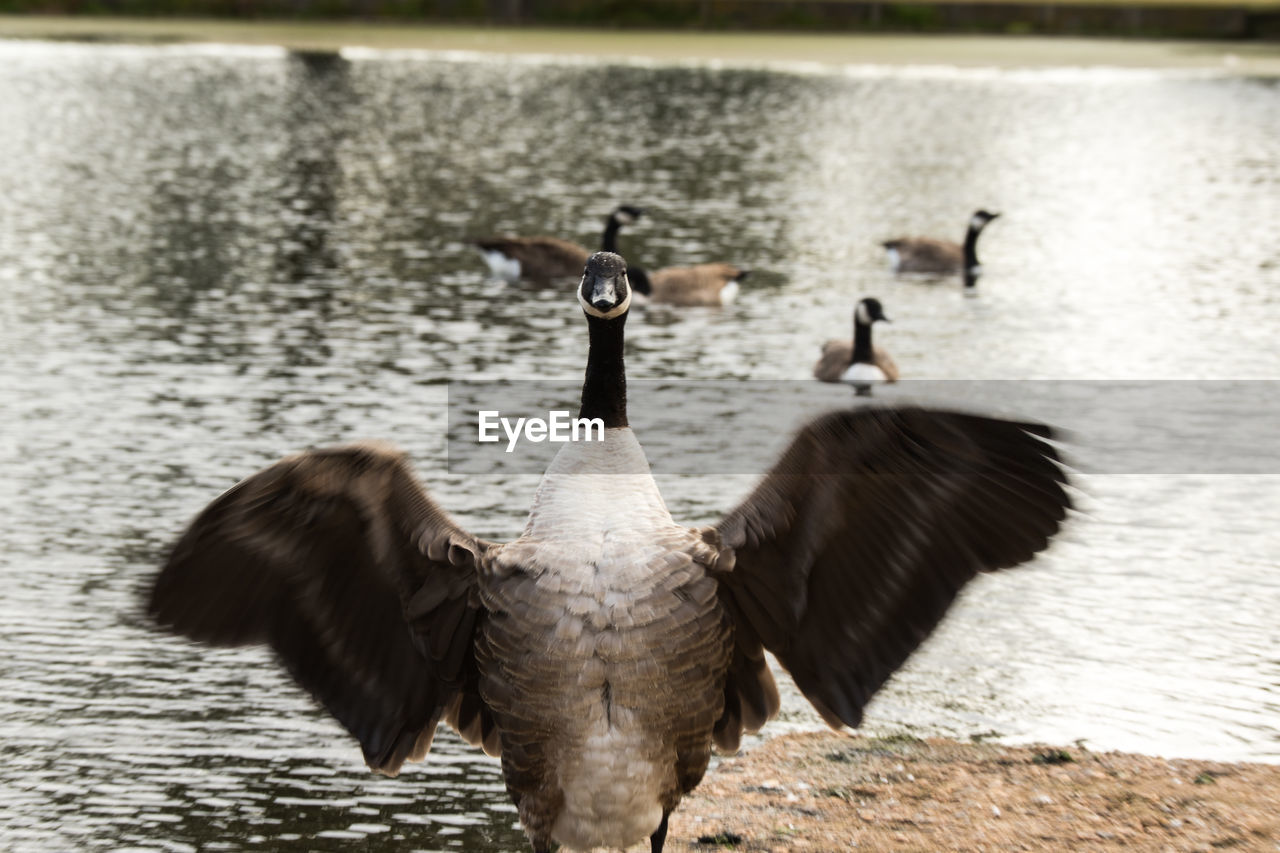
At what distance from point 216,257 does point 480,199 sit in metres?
5.41

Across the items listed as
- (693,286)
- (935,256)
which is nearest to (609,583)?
(693,286)

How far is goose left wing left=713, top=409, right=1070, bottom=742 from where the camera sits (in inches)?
174

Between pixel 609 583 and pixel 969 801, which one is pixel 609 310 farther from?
pixel 969 801

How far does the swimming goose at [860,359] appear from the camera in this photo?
12.4 meters

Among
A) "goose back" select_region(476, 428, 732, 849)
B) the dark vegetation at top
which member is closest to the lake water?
"goose back" select_region(476, 428, 732, 849)

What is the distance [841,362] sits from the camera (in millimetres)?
12570

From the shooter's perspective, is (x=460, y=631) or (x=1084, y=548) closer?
(x=460, y=631)

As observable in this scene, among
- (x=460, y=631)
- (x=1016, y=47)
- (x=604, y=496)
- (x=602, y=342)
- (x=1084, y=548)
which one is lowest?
(x=1084, y=548)

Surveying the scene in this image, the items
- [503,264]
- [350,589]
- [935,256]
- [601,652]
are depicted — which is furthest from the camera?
[935,256]

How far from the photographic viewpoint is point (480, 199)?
22219 mm

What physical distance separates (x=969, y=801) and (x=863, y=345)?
706 cm

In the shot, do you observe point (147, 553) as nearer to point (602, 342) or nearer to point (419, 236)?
point (602, 342)

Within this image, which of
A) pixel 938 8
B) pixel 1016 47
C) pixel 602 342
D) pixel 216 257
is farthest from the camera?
pixel 938 8

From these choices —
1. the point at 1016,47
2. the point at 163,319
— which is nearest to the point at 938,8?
the point at 1016,47
